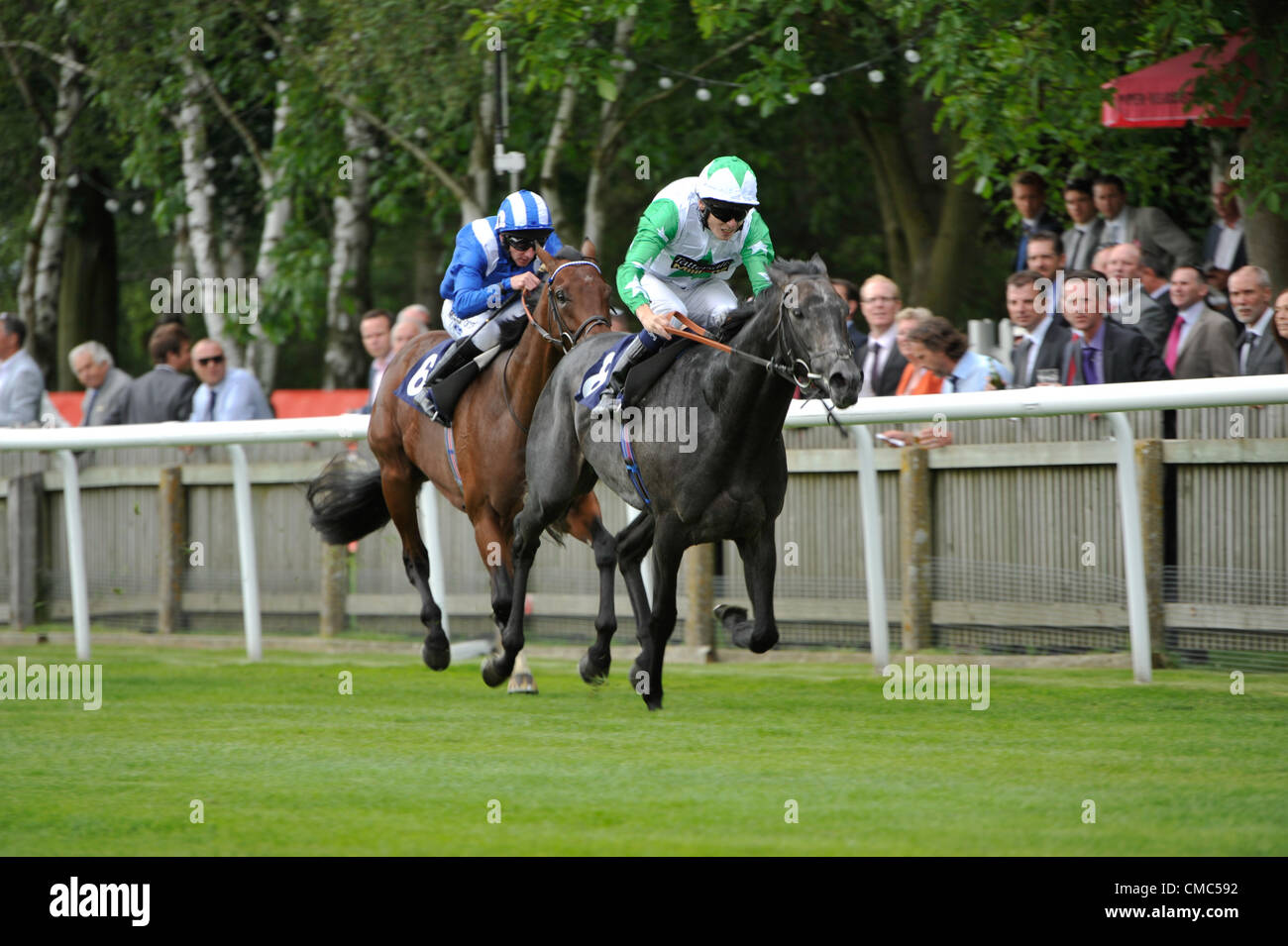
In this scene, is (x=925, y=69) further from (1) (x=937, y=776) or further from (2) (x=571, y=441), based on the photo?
(1) (x=937, y=776)

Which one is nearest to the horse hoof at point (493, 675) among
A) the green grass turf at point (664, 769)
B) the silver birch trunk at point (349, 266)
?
→ the green grass turf at point (664, 769)

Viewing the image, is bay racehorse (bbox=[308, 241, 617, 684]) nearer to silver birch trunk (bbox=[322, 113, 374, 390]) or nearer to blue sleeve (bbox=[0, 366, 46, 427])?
blue sleeve (bbox=[0, 366, 46, 427])

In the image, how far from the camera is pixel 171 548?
37.6ft

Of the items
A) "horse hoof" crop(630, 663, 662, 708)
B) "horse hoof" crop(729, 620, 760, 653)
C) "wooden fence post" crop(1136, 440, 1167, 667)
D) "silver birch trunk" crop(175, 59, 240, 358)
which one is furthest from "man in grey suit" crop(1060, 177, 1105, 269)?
"silver birch trunk" crop(175, 59, 240, 358)

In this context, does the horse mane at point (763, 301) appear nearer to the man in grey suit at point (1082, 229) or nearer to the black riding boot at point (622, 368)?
the black riding boot at point (622, 368)

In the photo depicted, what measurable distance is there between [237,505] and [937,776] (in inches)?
214

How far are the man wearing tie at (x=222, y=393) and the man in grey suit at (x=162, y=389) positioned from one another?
0.26m

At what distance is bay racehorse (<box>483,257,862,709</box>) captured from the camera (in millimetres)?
6570

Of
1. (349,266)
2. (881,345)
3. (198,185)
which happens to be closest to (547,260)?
(881,345)

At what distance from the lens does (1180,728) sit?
628 cm

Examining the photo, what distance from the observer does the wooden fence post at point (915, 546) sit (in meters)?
8.50

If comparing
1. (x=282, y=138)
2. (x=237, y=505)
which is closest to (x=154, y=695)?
(x=237, y=505)

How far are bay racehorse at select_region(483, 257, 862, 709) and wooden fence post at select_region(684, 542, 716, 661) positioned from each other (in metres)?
1.79
